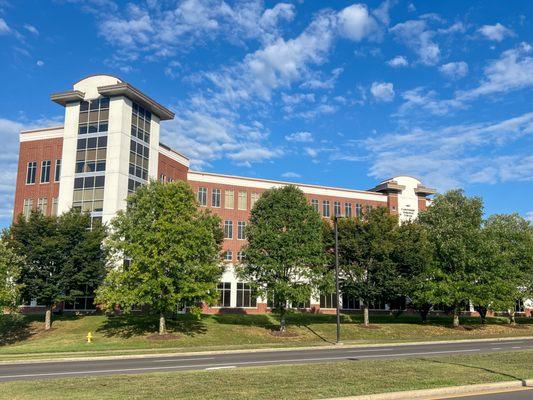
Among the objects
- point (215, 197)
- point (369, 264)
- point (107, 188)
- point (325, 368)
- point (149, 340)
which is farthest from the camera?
point (215, 197)

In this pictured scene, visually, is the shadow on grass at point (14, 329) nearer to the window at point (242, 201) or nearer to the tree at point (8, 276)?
the tree at point (8, 276)

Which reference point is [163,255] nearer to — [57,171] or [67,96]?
[57,171]

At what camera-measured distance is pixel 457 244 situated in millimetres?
43594

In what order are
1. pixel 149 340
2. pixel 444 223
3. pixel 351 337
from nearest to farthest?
pixel 149 340, pixel 351 337, pixel 444 223

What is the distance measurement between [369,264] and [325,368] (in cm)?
2751

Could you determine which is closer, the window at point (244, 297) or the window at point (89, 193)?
the window at point (89, 193)

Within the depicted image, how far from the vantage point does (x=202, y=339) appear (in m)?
36.0

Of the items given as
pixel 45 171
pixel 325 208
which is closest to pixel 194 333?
pixel 45 171

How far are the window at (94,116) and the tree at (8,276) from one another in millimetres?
17986

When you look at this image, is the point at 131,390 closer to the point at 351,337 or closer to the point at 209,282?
the point at 209,282

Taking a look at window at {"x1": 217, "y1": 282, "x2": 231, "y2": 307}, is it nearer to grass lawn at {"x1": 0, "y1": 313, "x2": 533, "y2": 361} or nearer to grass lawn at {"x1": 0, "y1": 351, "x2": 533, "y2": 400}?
grass lawn at {"x1": 0, "y1": 313, "x2": 533, "y2": 361}

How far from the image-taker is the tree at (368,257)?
42.7 meters

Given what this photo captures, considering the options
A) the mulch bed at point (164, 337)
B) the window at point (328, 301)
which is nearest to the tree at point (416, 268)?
the mulch bed at point (164, 337)

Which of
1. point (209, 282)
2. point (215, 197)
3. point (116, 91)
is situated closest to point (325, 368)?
point (209, 282)
